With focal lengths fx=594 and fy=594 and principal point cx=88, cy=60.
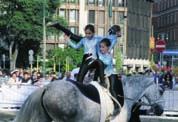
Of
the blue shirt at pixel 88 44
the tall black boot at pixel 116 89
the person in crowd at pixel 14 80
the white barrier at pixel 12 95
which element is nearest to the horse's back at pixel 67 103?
the tall black boot at pixel 116 89

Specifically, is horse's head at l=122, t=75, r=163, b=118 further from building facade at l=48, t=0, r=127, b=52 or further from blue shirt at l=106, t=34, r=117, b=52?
building facade at l=48, t=0, r=127, b=52

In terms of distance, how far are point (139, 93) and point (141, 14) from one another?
117 metres

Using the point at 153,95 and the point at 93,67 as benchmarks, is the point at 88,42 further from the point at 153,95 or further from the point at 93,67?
the point at 153,95

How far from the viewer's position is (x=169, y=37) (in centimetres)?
16075

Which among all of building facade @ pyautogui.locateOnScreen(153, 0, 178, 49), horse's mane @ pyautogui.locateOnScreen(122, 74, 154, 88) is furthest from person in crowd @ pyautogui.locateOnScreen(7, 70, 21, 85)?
building facade @ pyautogui.locateOnScreen(153, 0, 178, 49)

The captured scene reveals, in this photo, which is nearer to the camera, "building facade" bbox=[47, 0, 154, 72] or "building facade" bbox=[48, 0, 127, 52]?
"building facade" bbox=[48, 0, 127, 52]

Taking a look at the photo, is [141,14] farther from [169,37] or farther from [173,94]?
[173,94]

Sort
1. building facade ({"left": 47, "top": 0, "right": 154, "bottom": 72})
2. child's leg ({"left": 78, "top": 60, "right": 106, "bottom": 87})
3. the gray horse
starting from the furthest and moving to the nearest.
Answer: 1. building facade ({"left": 47, "top": 0, "right": 154, "bottom": 72})
2. child's leg ({"left": 78, "top": 60, "right": 106, "bottom": 87})
3. the gray horse

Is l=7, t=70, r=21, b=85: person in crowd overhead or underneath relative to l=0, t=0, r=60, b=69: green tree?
underneath

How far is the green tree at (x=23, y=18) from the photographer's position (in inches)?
2589

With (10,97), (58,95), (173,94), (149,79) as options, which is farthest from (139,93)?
(10,97)

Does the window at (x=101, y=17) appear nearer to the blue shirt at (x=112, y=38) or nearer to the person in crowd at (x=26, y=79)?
the person in crowd at (x=26, y=79)

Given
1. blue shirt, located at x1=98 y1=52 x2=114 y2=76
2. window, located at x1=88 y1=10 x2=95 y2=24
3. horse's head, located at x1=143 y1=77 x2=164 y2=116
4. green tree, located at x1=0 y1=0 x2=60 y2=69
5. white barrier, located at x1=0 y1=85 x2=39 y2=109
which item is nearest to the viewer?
blue shirt, located at x1=98 y1=52 x2=114 y2=76

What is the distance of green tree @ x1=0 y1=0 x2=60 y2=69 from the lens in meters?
65.8
